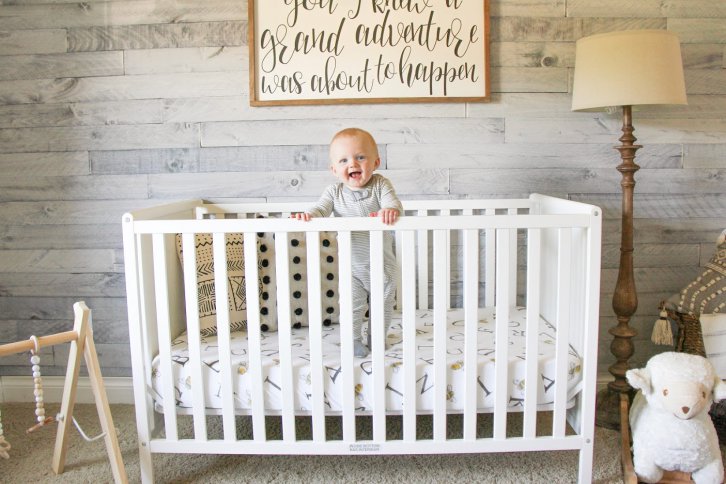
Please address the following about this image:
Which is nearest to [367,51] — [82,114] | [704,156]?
[82,114]

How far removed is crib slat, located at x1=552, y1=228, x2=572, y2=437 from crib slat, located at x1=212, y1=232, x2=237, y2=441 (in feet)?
2.74

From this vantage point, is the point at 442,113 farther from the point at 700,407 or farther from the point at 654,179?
the point at 700,407

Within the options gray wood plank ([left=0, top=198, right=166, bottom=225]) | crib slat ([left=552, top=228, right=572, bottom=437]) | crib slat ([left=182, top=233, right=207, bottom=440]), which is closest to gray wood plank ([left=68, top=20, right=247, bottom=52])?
gray wood plank ([left=0, top=198, right=166, bottom=225])

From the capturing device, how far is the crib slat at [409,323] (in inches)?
60.4

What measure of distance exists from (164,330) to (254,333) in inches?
9.2

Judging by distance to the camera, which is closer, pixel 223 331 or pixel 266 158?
pixel 223 331

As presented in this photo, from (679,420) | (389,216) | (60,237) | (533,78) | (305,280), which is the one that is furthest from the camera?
(60,237)

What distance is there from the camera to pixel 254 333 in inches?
61.9

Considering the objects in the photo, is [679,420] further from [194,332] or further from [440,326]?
[194,332]

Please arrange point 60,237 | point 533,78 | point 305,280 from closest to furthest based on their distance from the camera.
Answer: point 305,280 → point 533,78 → point 60,237

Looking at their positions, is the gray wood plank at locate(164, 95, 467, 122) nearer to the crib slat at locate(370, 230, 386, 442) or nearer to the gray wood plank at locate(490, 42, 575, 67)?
the gray wood plank at locate(490, 42, 575, 67)

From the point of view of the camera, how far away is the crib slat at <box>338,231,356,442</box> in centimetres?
153

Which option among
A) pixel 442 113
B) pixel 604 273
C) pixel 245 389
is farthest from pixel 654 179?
pixel 245 389

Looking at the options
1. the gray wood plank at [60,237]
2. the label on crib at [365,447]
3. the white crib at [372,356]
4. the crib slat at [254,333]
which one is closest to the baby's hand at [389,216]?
the white crib at [372,356]
